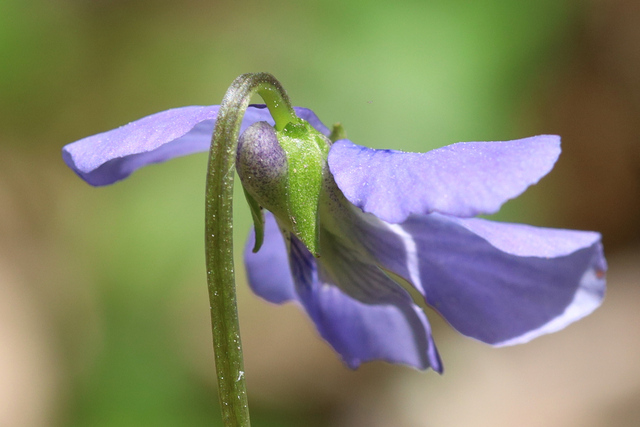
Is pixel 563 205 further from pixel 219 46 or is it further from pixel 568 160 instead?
pixel 219 46

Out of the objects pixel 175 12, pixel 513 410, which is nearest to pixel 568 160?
pixel 513 410

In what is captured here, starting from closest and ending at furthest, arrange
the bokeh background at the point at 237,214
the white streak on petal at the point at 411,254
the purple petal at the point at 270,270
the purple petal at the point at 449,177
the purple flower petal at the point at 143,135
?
the purple petal at the point at 449,177 < the purple flower petal at the point at 143,135 < the white streak on petal at the point at 411,254 < the purple petal at the point at 270,270 < the bokeh background at the point at 237,214

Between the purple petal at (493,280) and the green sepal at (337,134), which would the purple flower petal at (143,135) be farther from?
the purple petal at (493,280)

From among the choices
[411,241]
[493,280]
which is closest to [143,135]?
[411,241]

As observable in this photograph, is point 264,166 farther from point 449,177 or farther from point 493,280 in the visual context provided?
point 493,280

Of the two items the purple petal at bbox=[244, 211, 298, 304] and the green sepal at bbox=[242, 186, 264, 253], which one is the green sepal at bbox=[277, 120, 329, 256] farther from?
the purple petal at bbox=[244, 211, 298, 304]

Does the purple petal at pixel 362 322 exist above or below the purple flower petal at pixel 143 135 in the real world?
below

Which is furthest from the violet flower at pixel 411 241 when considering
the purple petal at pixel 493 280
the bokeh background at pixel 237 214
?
the bokeh background at pixel 237 214
